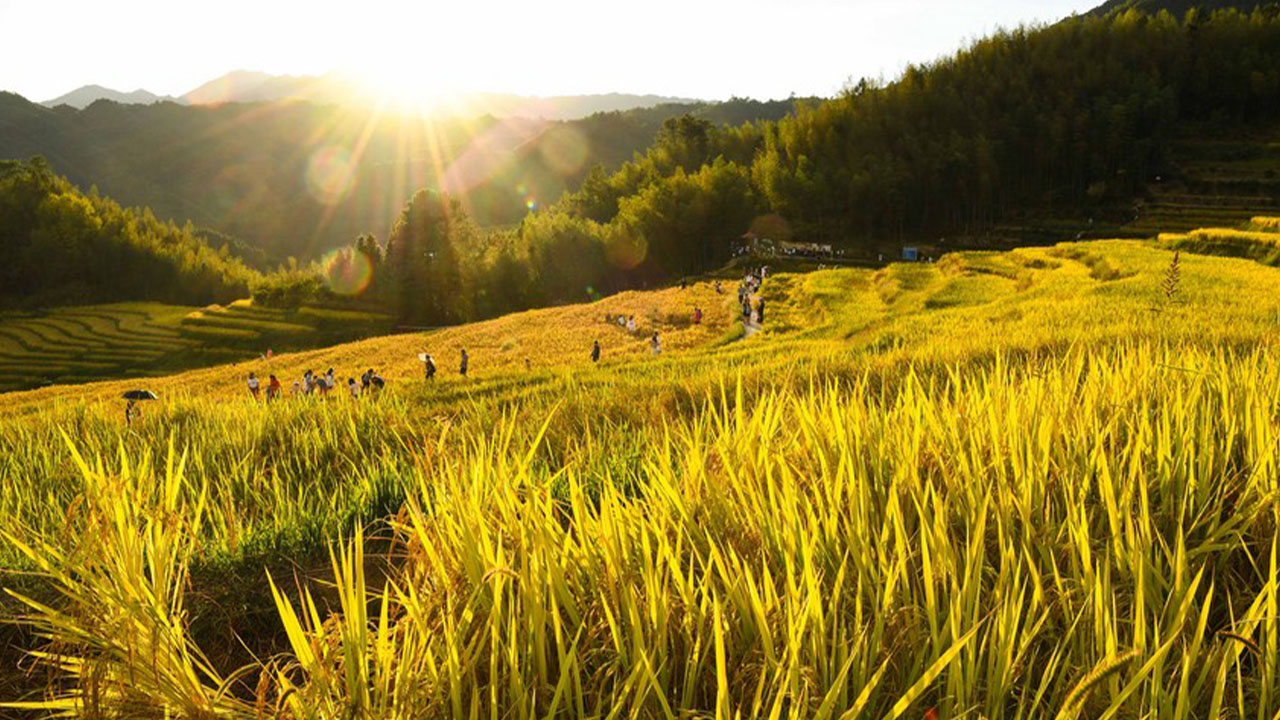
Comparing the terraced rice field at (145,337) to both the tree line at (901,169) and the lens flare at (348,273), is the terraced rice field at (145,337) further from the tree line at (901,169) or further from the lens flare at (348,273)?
the tree line at (901,169)

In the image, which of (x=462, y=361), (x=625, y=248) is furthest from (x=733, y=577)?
(x=625, y=248)

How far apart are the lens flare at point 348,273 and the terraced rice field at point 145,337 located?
5.67 metres

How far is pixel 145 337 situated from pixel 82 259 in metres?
56.3

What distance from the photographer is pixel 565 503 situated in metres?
3.87

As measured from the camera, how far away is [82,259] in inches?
4348

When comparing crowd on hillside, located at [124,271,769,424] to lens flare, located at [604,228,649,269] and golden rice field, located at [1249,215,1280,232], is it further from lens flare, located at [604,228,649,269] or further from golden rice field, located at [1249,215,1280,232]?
lens flare, located at [604,228,649,269]

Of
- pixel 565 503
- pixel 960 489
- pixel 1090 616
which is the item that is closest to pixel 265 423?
pixel 565 503

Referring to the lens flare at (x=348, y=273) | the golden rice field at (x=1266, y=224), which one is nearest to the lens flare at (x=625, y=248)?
the lens flare at (x=348, y=273)

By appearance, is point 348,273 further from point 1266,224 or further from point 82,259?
point 1266,224

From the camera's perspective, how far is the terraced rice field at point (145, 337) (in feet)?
200

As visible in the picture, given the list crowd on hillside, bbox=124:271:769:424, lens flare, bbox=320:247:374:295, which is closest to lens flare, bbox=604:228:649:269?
lens flare, bbox=320:247:374:295

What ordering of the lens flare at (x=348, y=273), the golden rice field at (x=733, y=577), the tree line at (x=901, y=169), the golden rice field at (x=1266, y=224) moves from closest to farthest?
the golden rice field at (x=733, y=577), the golden rice field at (x=1266, y=224), the tree line at (x=901, y=169), the lens flare at (x=348, y=273)

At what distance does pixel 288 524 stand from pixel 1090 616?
373 cm

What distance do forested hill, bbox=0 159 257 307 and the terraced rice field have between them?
16945 mm
